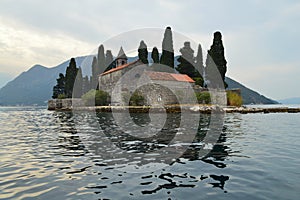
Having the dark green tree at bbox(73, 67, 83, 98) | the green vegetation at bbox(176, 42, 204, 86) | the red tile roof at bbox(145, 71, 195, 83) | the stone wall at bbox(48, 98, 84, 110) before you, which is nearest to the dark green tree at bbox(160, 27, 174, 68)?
the green vegetation at bbox(176, 42, 204, 86)

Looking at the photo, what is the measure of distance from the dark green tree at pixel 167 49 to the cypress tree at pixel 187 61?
453 cm

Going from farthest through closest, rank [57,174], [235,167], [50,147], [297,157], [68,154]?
[50,147] → [68,154] → [297,157] → [235,167] → [57,174]

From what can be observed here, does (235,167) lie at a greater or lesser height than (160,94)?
lesser

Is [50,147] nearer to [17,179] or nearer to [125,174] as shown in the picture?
[17,179]

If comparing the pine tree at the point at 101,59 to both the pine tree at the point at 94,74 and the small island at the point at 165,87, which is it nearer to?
the small island at the point at 165,87

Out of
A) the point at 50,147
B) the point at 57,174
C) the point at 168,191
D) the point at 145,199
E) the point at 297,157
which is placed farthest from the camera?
the point at 50,147

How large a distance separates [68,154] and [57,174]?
114 inches

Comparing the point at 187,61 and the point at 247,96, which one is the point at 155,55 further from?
the point at 247,96

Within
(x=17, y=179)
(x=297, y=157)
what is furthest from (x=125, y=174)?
(x=297, y=157)

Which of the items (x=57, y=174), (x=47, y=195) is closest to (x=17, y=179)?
(x=57, y=174)

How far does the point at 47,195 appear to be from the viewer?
522cm

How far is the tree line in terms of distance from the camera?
51125 mm

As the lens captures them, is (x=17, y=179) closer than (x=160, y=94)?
Yes

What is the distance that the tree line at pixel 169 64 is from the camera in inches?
2013
